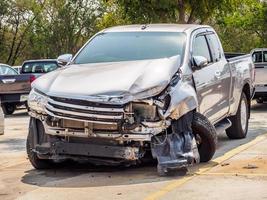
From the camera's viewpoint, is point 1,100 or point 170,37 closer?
point 170,37

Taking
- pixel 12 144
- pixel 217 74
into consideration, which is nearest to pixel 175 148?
pixel 217 74

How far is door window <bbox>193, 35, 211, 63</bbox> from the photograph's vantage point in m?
9.49

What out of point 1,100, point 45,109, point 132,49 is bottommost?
point 1,100

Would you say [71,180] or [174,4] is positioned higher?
[174,4]

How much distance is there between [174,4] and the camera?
754 inches

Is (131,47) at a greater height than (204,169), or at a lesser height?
greater

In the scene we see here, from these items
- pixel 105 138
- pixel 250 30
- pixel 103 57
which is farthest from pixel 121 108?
pixel 250 30

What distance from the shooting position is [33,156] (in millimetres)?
8539

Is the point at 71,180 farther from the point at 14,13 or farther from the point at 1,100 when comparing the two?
the point at 14,13

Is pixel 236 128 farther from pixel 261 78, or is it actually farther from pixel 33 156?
pixel 261 78

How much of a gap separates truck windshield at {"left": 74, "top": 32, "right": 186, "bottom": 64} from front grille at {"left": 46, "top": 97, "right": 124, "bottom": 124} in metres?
1.50

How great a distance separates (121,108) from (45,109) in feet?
3.30

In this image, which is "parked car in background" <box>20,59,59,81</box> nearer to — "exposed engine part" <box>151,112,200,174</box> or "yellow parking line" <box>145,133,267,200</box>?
"yellow parking line" <box>145,133,267,200</box>

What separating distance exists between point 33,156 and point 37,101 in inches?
37.8
